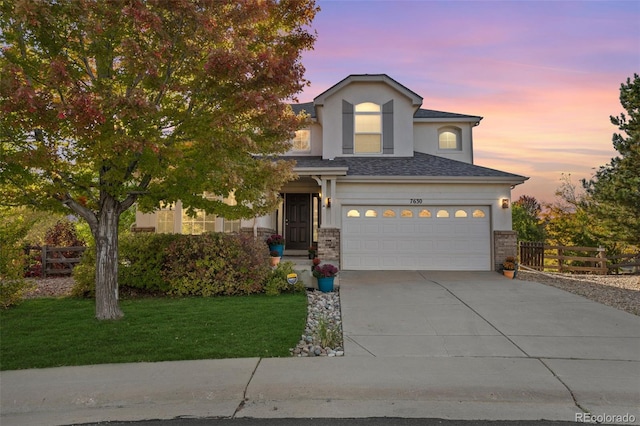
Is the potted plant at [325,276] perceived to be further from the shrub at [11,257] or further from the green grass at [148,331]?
the shrub at [11,257]

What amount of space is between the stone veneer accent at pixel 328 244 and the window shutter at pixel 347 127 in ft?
12.5

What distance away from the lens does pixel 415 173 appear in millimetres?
13836

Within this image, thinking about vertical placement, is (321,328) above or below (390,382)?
above

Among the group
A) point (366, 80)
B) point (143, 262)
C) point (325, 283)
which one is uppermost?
point (366, 80)

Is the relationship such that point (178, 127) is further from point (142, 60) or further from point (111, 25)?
point (111, 25)

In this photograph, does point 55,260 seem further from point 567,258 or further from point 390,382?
point 567,258

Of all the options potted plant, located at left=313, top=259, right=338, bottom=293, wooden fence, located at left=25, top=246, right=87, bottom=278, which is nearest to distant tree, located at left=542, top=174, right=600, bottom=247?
potted plant, located at left=313, top=259, right=338, bottom=293

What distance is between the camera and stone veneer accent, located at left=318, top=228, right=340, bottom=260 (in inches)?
529

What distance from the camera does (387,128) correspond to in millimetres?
15797

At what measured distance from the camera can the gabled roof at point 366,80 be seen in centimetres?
1541

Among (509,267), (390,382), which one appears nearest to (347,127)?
(509,267)

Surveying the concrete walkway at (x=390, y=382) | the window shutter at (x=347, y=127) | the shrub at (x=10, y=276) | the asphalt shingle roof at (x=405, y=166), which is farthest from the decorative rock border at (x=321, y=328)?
the window shutter at (x=347, y=127)

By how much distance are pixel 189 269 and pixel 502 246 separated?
33.7 feet

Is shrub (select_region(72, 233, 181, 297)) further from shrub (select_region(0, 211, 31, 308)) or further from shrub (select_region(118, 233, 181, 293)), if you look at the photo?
shrub (select_region(0, 211, 31, 308))
